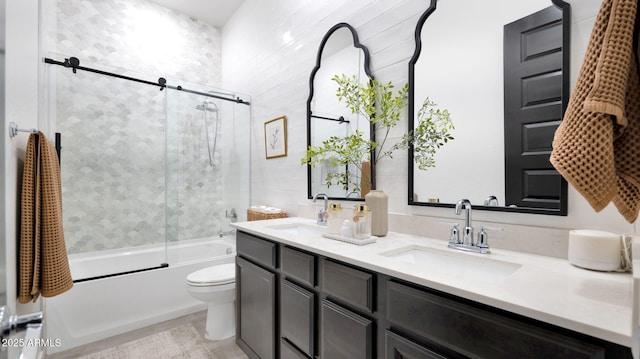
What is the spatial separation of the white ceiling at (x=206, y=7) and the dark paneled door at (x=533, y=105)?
2.99 meters

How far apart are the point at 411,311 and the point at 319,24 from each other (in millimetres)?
2036

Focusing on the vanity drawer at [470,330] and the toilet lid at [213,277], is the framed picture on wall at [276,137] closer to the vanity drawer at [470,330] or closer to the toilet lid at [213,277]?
the toilet lid at [213,277]

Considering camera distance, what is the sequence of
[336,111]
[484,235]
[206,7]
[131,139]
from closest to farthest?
[484,235] → [336,111] → [131,139] → [206,7]

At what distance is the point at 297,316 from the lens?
4.49 ft

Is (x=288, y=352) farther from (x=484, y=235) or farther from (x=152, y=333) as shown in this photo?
(x=152, y=333)

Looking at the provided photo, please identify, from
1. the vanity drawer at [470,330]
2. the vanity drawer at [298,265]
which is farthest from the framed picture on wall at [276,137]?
the vanity drawer at [470,330]

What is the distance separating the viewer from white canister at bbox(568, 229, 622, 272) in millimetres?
871

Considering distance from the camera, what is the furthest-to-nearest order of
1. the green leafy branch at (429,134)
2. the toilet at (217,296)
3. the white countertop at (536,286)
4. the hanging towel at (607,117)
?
the toilet at (217,296)
the green leafy branch at (429,134)
the white countertop at (536,286)
the hanging towel at (607,117)

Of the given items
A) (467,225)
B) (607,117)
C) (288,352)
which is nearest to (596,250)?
(467,225)

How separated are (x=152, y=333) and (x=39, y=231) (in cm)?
126

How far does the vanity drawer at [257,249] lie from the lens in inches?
61.7

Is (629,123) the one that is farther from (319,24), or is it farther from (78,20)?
(78,20)

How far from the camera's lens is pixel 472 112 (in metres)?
1.31

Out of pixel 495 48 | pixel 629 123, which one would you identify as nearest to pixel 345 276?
pixel 629 123
